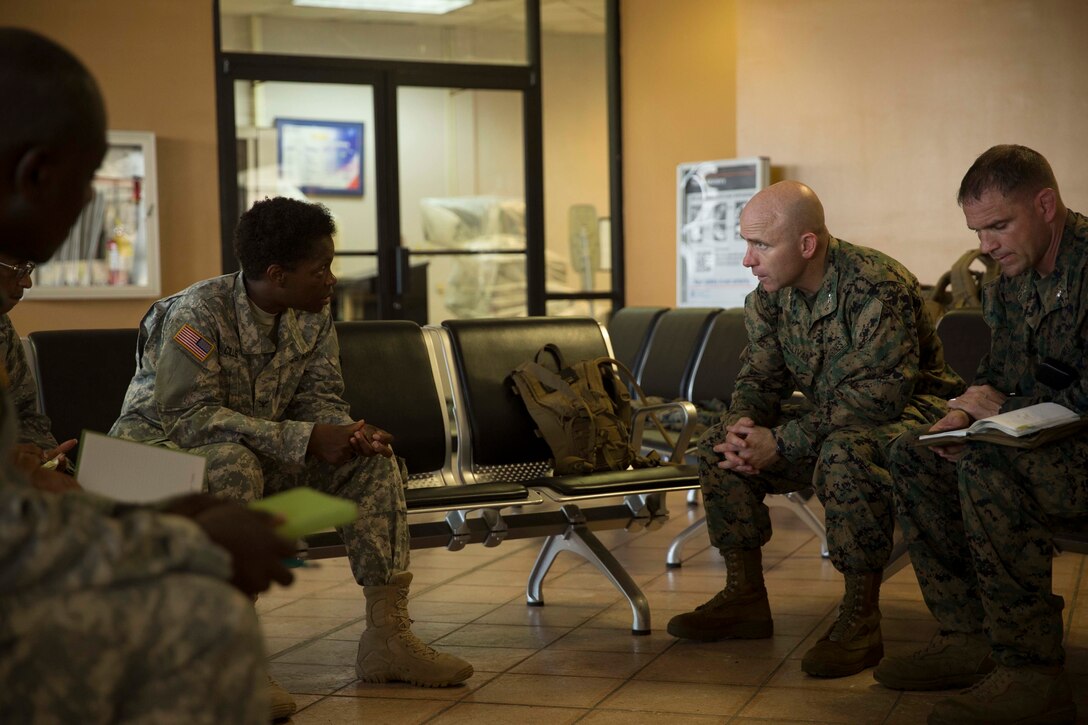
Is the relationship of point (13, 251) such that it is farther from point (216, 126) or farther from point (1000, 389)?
point (216, 126)

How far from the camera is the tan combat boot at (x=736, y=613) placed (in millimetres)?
3531

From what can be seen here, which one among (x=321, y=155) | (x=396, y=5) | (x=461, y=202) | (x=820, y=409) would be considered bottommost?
(x=820, y=409)

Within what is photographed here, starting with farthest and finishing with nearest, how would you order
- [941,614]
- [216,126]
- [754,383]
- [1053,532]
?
[216,126] < [754,383] < [941,614] < [1053,532]

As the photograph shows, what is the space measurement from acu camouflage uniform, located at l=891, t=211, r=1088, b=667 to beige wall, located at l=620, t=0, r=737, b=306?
19.3 feet

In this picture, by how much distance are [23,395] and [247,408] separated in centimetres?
57

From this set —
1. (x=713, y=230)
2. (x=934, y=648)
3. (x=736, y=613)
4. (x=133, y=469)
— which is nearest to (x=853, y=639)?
(x=934, y=648)

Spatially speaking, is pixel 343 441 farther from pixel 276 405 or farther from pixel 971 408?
pixel 971 408

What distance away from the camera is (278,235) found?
10.3 feet

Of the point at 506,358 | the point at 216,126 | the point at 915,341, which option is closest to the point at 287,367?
the point at 506,358

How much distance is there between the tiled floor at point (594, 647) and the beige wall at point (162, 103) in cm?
326

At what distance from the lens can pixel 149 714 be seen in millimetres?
1258

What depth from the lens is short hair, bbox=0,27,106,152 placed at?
52.2 inches

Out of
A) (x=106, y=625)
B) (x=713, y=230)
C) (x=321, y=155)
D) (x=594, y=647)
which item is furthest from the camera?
(x=713, y=230)

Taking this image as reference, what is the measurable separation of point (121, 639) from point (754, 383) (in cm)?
258
